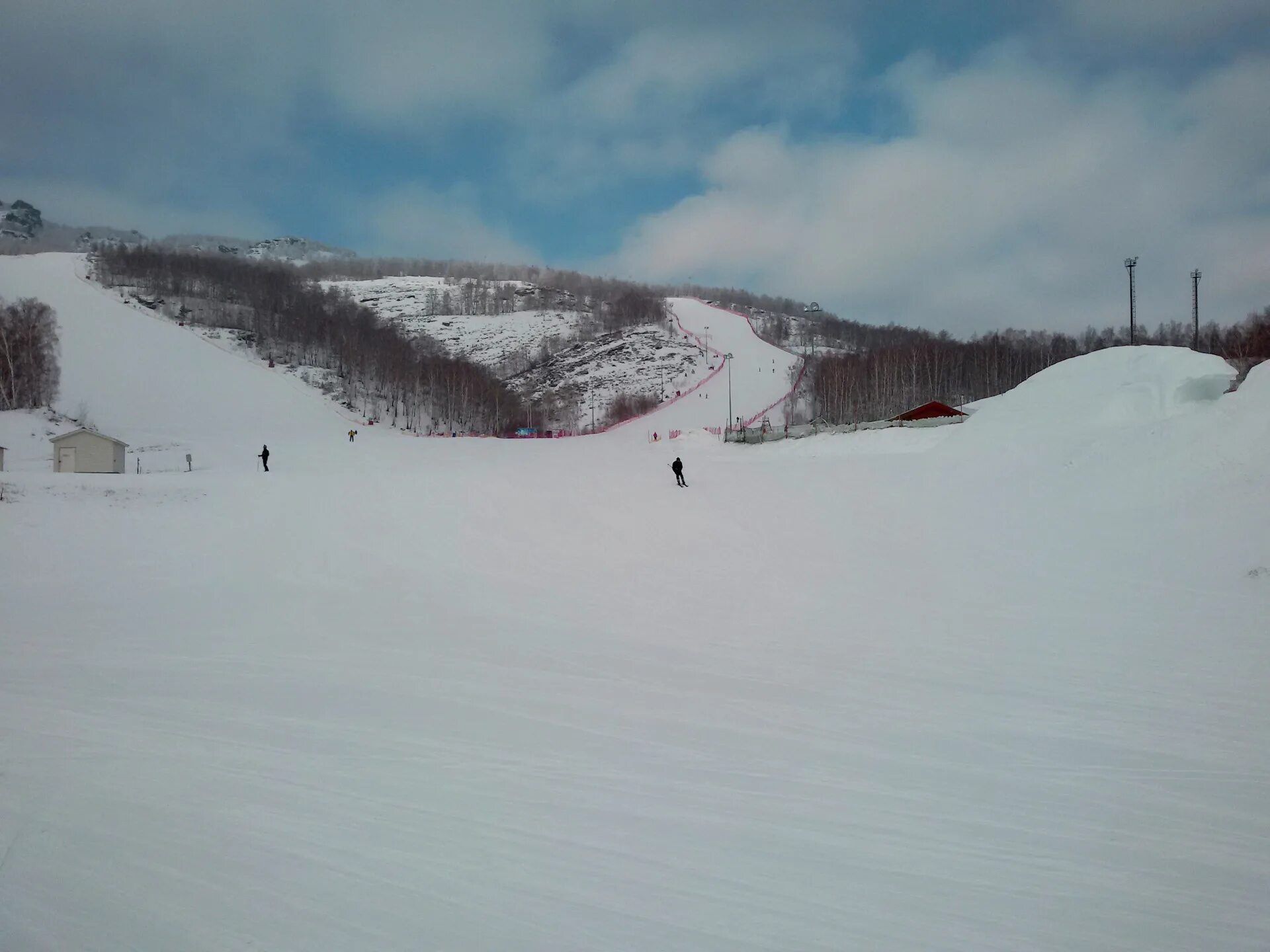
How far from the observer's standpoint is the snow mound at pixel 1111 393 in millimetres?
19719

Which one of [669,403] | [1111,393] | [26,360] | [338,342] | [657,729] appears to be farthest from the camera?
[338,342]

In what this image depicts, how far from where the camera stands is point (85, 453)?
94.7 ft

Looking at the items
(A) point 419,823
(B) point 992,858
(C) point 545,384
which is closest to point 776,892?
(B) point 992,858

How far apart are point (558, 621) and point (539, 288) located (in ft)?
602

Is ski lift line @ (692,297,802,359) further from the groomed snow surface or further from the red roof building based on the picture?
the groomed snow surface

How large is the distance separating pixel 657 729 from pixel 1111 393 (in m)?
23.0

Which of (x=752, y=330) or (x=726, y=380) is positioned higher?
(x=752, y=330)

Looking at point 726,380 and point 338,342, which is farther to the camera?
point 726,380

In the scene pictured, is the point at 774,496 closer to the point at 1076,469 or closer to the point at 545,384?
the point at 1076,469

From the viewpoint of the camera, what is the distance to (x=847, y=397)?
230 ft

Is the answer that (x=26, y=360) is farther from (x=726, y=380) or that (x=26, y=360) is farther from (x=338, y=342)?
(x=726, y=380)

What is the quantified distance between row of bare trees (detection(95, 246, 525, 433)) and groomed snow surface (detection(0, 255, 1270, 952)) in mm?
65581

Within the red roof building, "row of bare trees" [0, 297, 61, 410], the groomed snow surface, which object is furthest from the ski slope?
"row of bare trees" [0, 297, 61, 410]

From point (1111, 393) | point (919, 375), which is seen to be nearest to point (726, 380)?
point (919, 375)
